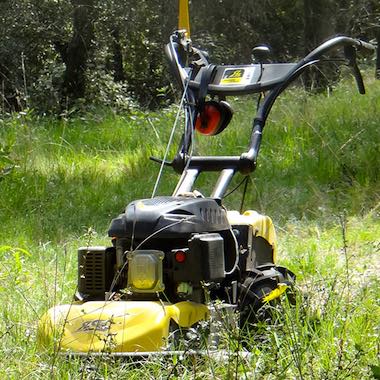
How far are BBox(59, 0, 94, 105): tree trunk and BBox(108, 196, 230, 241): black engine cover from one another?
32.5ft

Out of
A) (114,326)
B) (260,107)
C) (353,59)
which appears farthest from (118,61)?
(114,326)

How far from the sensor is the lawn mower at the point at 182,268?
247cm

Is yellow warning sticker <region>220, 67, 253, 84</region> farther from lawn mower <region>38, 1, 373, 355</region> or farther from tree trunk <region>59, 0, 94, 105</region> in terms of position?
tree trunk <region>59, 0, 94, 105</region>

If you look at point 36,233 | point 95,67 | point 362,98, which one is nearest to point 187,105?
point 36,233

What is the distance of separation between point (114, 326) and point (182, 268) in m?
0.29

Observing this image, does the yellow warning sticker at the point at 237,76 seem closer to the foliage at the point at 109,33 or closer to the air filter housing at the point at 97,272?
the air filter housing at the point at 97,272

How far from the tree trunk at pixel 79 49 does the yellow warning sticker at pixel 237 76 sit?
9.26 metres

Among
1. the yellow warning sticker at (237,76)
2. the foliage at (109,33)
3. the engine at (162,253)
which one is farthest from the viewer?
the foliage at (109,33)

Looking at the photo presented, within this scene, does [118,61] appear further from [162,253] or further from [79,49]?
[162,253]

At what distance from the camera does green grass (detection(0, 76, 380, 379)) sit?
8.12ft

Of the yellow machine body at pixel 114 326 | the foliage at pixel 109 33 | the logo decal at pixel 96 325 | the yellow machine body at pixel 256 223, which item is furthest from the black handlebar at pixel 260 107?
the foliage at pixel 109 33

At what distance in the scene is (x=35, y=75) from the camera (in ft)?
44.0

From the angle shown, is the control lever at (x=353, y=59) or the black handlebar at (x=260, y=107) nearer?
the black handlebar at (x=260, y=107)

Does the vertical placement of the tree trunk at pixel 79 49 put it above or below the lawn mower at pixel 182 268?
below
